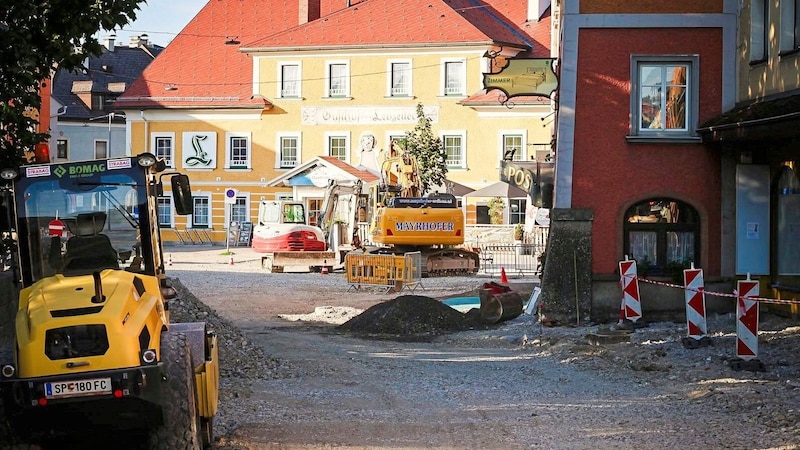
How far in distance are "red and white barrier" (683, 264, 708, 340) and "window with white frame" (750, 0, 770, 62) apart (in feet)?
16.6

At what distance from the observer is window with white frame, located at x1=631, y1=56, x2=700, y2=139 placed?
21.2 m

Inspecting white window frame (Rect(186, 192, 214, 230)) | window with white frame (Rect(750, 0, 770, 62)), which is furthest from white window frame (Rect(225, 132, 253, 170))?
window with white frame (Rect(750, 0, 770, 62))

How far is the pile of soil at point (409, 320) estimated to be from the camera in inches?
892

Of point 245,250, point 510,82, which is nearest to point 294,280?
point 510,82

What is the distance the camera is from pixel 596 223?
21312 mm

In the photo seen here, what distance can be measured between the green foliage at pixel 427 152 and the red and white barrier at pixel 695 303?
35.3 metres

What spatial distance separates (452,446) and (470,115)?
46866 millimetres

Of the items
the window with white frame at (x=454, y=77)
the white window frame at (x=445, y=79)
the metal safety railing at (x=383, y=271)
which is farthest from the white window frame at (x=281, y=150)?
the metal safety railing at (x=383, y=271)

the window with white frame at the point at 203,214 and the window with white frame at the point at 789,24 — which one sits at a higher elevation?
the window with white frame at the point at 789,24

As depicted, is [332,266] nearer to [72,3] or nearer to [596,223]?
[596,223]

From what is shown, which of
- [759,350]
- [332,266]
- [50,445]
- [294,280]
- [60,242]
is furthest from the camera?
[332,266]

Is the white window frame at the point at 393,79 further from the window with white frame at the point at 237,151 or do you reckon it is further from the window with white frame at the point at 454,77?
the window with white frame at the point at 237,151

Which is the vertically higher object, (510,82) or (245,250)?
(510,82)

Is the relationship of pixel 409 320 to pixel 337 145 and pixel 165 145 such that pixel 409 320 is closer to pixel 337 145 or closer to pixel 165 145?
pixel 337 145
